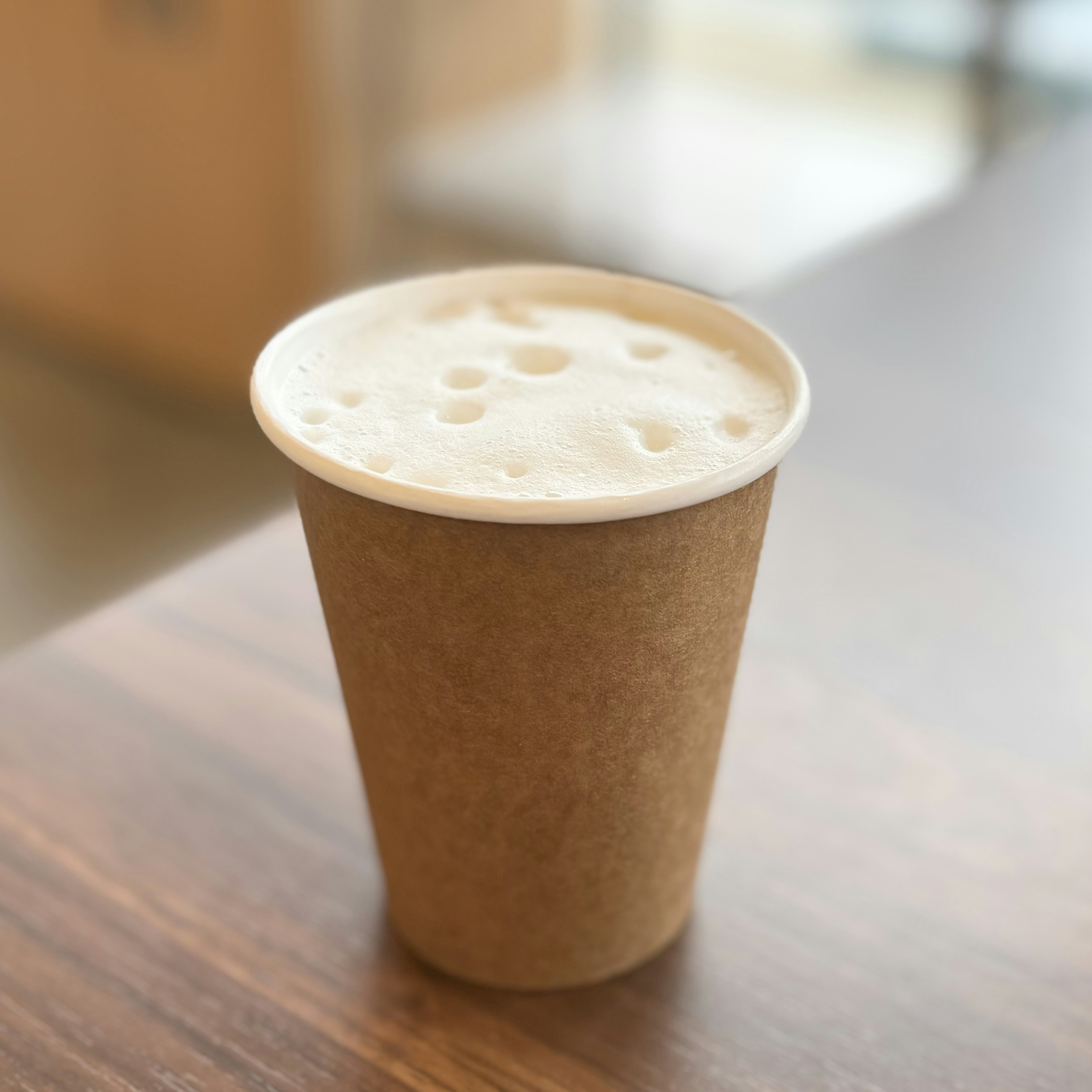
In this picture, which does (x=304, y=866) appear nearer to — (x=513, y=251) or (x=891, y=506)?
(x=891, y=506)

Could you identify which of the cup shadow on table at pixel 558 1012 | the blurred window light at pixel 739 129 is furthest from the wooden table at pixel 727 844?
the blurred window light at pixel 739 129

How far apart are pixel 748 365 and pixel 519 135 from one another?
2.11 meters

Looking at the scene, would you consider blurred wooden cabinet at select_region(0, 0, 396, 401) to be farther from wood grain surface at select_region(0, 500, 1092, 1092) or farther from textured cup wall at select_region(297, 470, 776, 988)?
textured cup wall at select_region(297, 470, 776, 988)

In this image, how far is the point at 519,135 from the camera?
242cm

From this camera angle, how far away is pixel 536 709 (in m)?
0.40

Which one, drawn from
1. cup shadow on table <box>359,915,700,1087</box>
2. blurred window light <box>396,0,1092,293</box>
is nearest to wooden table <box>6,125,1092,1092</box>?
cup shadow on table <box>359,915,700,1087</box>

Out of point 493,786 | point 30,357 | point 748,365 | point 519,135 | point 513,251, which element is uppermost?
point 748,365

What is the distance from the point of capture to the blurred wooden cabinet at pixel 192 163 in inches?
92.8

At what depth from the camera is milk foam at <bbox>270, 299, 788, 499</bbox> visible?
1.26 feet

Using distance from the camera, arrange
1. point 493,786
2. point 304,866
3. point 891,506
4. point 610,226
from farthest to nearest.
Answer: point 610,226
point 891,506
point 304,866
point 493,786

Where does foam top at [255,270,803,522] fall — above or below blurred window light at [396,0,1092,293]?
above

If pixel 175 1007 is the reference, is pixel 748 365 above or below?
above

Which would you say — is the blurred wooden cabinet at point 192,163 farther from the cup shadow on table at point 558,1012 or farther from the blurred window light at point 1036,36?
the cup shadow on table at point 558,1012

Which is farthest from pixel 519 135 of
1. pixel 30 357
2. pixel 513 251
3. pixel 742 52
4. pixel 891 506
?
pixel 891 506
